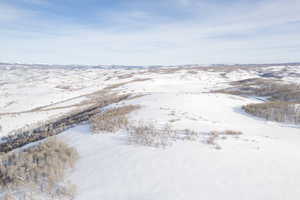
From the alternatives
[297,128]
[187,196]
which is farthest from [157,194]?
[297,128]

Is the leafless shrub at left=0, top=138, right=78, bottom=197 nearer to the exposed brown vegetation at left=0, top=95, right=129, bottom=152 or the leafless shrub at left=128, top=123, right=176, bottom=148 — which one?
the leafless shrub at left=128, top=123, right=176, bottom=148

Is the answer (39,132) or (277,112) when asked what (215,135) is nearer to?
(277,112)

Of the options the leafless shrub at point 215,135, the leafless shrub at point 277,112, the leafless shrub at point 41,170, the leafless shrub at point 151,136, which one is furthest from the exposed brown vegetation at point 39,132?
the leafless shrub at point 277,112

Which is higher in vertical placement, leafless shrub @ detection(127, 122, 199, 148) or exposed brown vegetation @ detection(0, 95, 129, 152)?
leafless shrub @ detection(127, 122, 199, 148)

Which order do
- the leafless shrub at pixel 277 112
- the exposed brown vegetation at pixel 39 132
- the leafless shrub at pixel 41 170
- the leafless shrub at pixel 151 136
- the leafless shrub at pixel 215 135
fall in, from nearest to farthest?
the leafless shrub at pixel 41 170, the leafless shrub at pixel 151 136, the leafless shrub at pixel 215 135, the exposed brown vegetation at pixel 39 132, the leafless shrub at pixel 277 112

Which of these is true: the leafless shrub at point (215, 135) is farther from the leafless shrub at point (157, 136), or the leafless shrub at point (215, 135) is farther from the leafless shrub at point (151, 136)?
the leafless shrub at point (151, 136)

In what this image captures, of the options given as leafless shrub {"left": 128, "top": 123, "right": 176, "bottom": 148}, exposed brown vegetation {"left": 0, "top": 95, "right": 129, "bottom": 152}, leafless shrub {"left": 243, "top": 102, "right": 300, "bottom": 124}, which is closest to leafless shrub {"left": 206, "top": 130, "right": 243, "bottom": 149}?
leafless shrub {"left": 128, "top": 123, "right": 176, "bottom": 148}
